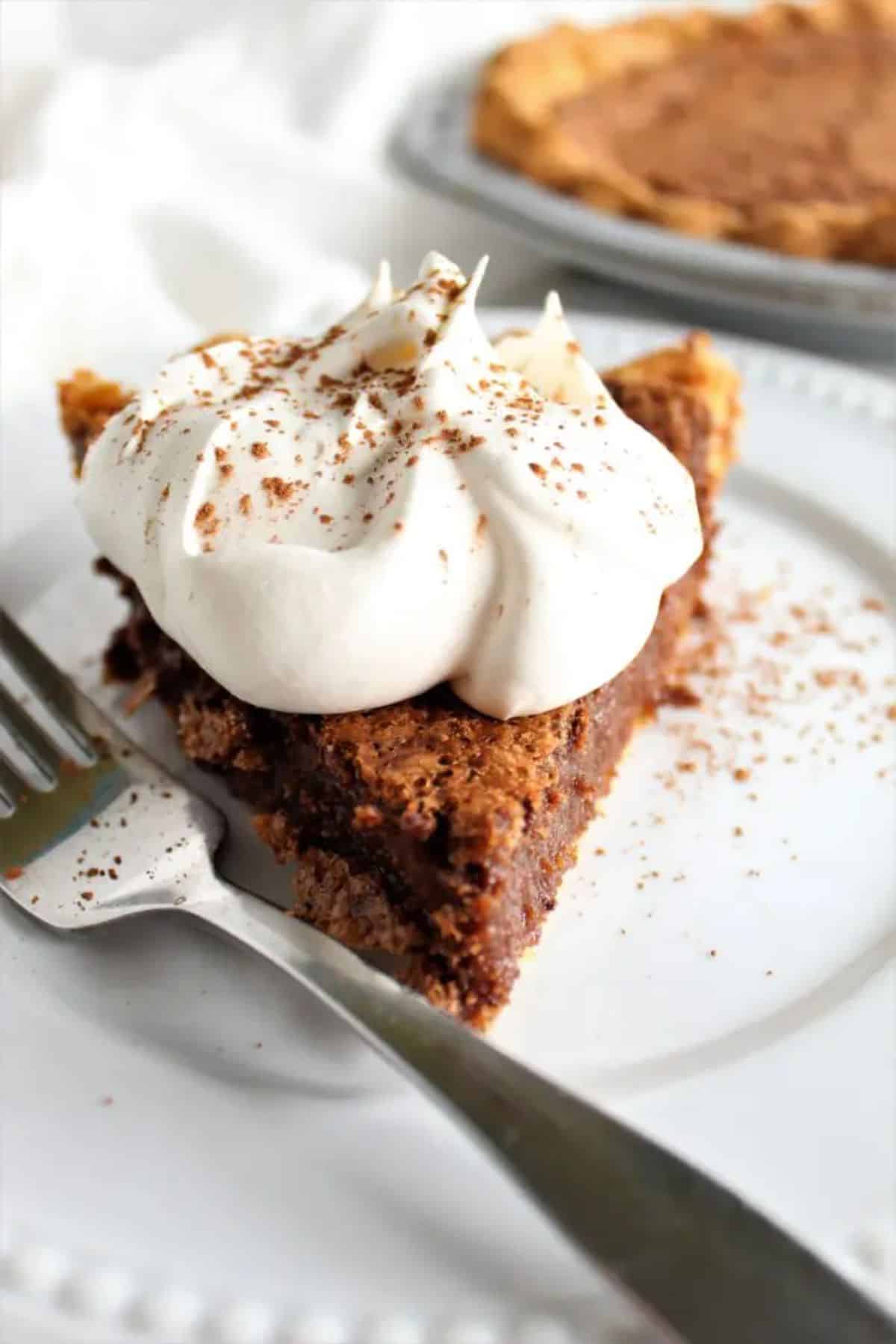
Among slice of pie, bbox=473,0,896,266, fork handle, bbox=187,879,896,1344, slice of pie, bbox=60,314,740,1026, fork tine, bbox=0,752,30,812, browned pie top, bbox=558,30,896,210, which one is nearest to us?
fork handle, bbox=187,879,896,1344

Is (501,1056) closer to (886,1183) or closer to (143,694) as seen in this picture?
(886,1183)

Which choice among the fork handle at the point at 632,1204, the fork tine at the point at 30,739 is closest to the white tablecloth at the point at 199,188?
the fork tine at the point at 30,739

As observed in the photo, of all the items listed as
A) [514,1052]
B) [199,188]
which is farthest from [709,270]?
[514,1052]

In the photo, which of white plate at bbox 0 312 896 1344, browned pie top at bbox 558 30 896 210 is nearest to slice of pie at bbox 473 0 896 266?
browned pie top at bbox 558 30 896 210

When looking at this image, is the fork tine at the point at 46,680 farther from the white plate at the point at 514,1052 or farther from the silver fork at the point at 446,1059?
the white plate at the point at 514,1052

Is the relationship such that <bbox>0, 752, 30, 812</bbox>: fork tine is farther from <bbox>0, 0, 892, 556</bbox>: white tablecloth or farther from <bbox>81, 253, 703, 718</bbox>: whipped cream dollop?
<bbox>0, 0, 892, 556</bbox>: white tablecloth

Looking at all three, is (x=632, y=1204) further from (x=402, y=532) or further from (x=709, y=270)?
(x=709, y=270)

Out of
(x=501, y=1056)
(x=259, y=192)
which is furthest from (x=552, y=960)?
(x=259, y=192)
